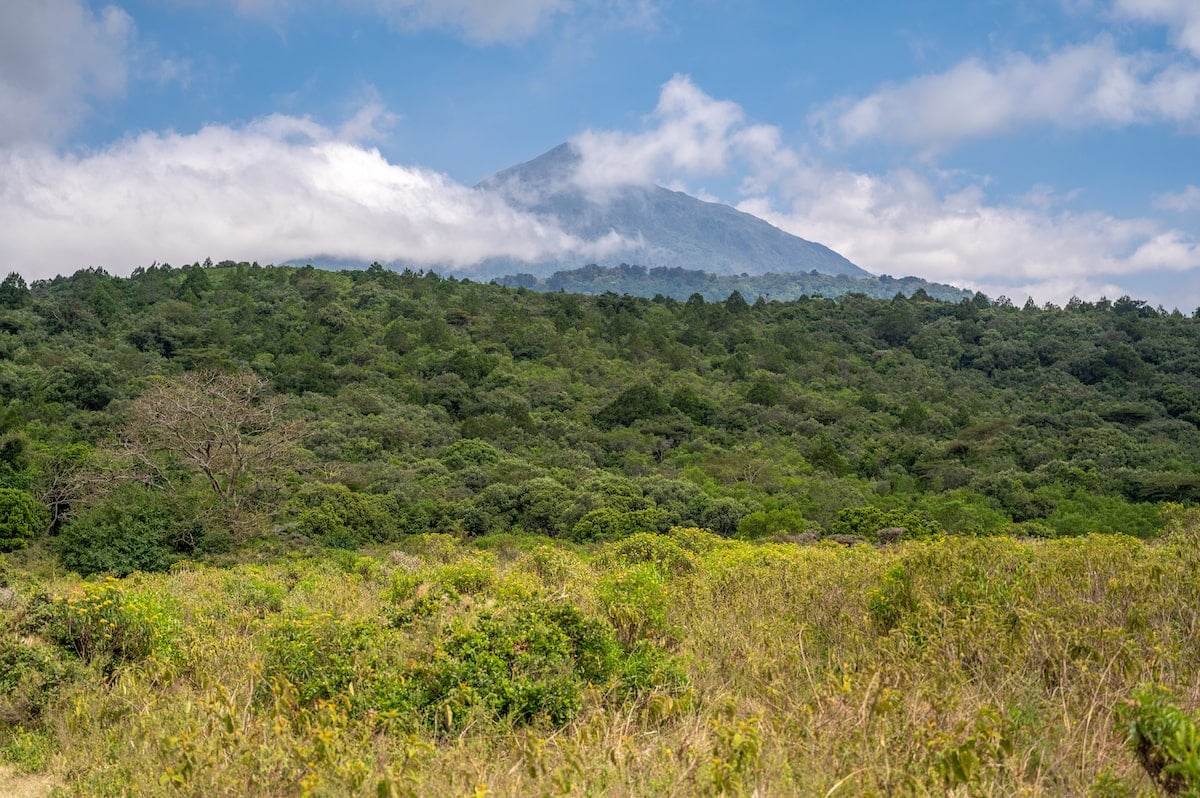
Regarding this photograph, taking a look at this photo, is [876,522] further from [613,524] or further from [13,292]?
[13,292]

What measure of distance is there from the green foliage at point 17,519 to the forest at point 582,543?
0.33 ft

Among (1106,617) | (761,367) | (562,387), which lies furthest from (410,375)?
(1106,617)

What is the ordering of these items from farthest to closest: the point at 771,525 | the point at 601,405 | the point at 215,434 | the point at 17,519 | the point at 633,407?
the point at 601,405, the point at 633,407, the point at 771,525, the point at 215,434, the point at 17,519

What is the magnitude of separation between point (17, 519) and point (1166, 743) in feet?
67.7

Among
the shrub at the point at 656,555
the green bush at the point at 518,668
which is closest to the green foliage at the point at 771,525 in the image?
the shrub at the point at 656,555

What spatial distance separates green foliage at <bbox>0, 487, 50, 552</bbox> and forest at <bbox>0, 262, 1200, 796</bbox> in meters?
0.10

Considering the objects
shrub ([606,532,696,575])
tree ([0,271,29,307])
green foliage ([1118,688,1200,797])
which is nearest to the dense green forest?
tree ([0,271,29,307])

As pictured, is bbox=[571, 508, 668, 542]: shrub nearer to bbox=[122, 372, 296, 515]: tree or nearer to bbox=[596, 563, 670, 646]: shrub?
bbox=[122, 372, 296, 515]: tree

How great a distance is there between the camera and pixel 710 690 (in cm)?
496

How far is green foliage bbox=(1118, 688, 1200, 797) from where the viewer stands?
283 cm

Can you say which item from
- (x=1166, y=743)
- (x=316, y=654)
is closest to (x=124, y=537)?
(x=316, y=654)

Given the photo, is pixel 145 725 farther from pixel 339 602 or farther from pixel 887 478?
pixel 887 478

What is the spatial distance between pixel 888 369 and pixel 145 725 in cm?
4616

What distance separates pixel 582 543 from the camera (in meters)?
19.4
